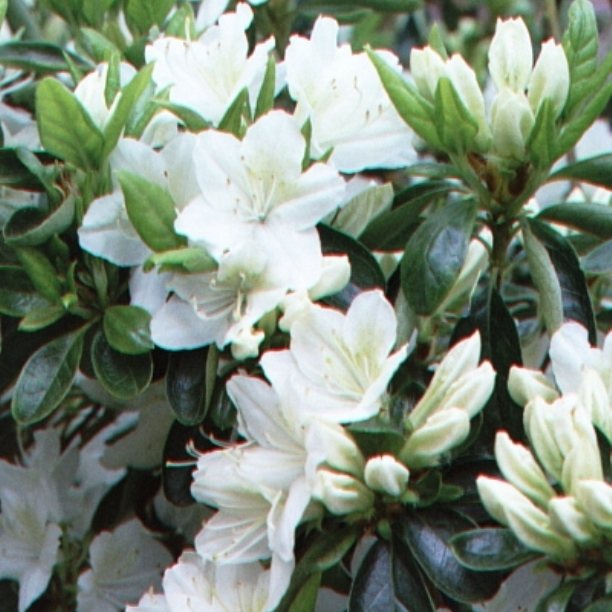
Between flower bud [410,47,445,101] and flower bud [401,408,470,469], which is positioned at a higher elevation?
flower bud [410,47,445,101]

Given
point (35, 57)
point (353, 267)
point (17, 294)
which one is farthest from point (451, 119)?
point (35, 57)

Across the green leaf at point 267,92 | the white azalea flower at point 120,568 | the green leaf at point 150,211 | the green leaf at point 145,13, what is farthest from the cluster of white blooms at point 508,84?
the white azalea flower at point 120,568

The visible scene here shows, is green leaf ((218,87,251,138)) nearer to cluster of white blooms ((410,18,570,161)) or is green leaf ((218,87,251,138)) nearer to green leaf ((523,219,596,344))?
cluster of white blooms ((410,18,570,161))

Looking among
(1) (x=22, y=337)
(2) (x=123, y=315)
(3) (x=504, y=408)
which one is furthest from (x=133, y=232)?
(3) (x=504, y=408)

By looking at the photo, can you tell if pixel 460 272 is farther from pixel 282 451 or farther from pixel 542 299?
pixel 282 451

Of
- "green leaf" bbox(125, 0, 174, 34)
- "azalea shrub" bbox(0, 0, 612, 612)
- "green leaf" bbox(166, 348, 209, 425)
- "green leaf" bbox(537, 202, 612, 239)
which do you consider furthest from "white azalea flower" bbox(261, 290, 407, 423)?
"green leaf" bbox(125, 0, 174, 34)

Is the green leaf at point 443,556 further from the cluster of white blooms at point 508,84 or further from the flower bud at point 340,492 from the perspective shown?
the cluster of white blooms at point 508,84

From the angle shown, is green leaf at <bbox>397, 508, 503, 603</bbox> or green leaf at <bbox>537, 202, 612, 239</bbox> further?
green leaf at <bbox>537, 202, 612, 239</bbox>
